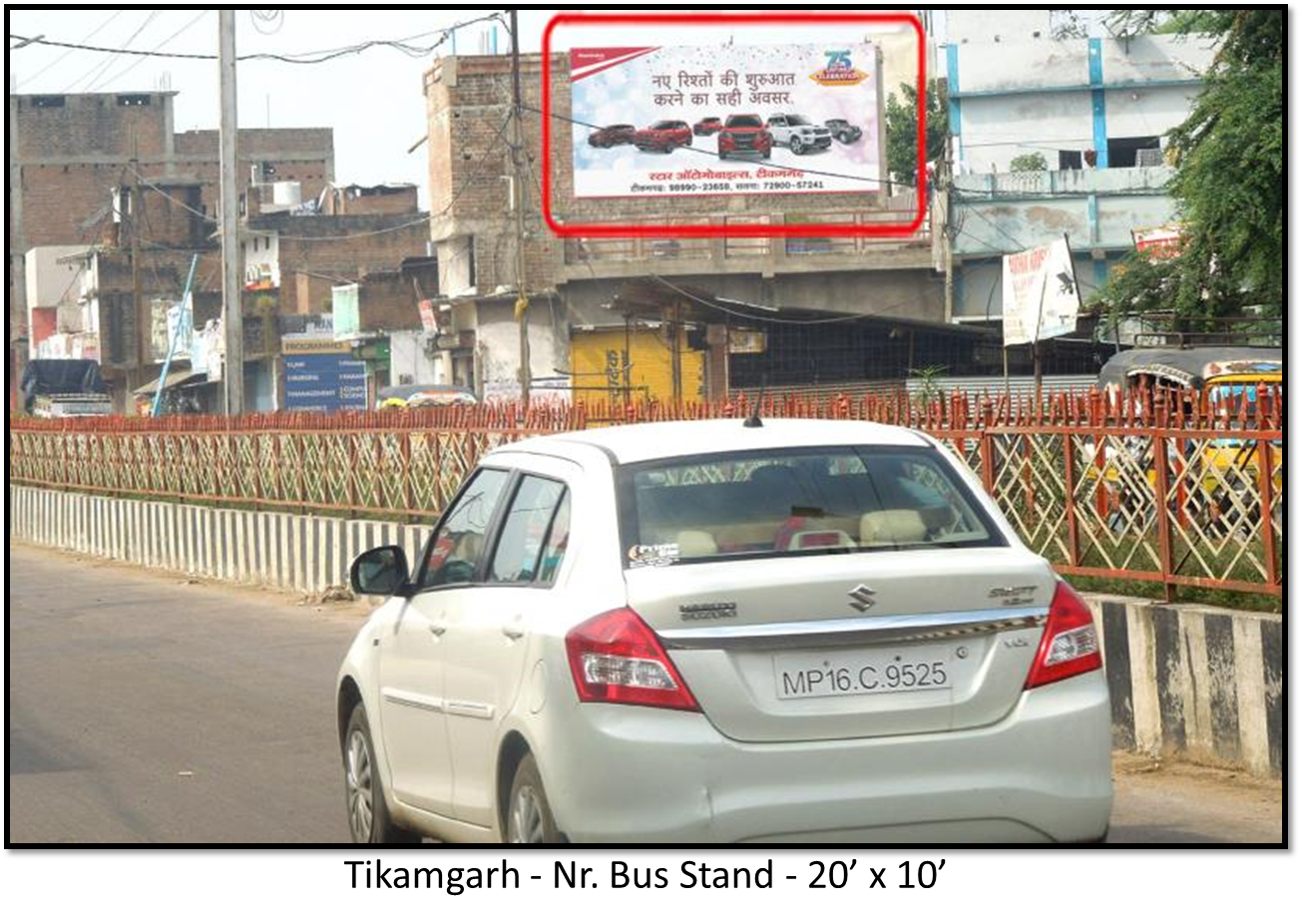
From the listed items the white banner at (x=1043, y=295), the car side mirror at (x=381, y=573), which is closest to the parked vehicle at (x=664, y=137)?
the white banner at (x=1043, y=295)

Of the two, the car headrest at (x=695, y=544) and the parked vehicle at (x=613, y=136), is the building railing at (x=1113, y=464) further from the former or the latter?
the parked vehicle at (x=613, y=136)

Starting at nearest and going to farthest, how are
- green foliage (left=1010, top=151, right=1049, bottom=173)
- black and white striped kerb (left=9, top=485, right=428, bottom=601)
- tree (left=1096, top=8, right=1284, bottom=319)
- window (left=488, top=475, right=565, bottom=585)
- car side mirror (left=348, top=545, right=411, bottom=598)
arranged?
window (left=488, top=475, right=565, bottom=585)
car side mirror (left=348, top=545, right=411, bottom=598)
tree (left=1096, top=8, right=1284, bottom=319)
black and white striped kerb (left=9, top=485, right=428, bottom=601)
green foliage (left=1010, top=151, right=1049, bottom=173)

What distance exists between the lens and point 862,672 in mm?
5418

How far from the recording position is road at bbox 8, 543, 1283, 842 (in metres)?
8.01

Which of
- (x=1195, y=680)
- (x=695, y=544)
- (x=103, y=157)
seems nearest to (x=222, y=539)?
(x=1195, y=680)

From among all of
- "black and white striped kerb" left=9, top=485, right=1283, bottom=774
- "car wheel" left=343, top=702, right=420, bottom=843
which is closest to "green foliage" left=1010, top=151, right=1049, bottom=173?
"black and white striped kerb" left=9, top=485, right=1283, bottom=774

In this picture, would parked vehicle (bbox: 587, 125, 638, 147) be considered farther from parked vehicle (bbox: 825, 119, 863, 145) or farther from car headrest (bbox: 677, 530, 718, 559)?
car headrest (bbox: 677, 530, 718, 559)

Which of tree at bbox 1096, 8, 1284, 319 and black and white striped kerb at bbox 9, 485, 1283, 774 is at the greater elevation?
tree at bbox 1096, 8, 1284, 319

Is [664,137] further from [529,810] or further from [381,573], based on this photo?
[529,810]

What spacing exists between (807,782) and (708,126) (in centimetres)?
4201

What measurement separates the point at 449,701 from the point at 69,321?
308 ft

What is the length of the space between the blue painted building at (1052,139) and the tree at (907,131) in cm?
796

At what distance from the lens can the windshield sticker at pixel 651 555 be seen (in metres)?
5.53

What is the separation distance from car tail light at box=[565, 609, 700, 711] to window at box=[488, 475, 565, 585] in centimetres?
60
